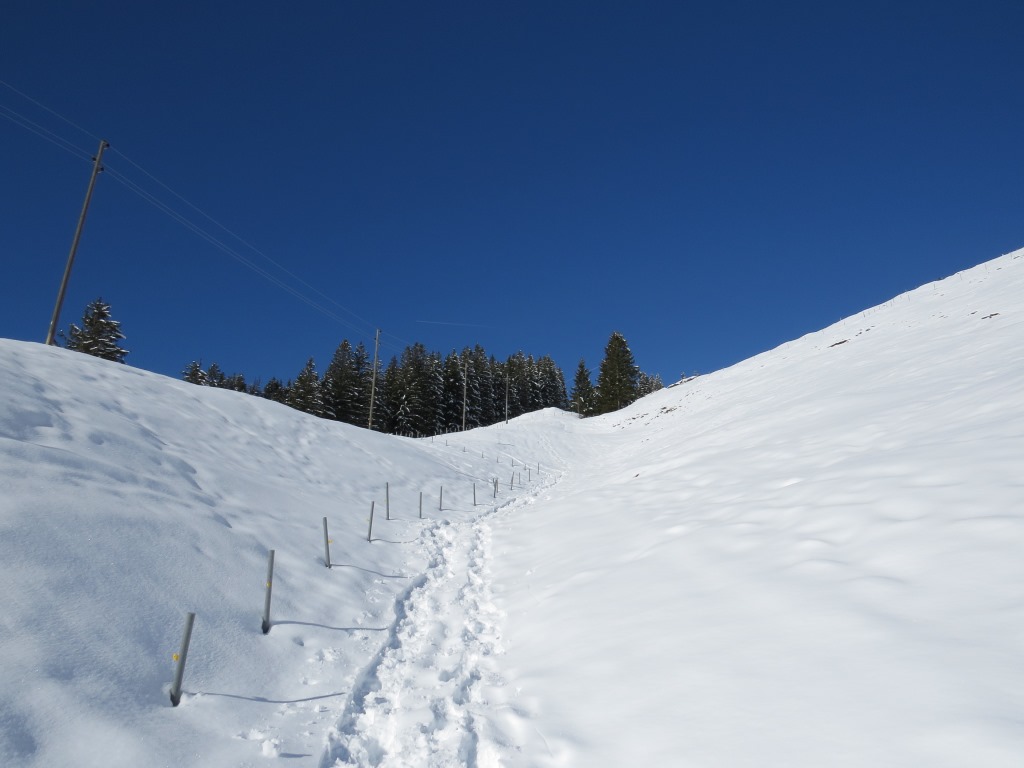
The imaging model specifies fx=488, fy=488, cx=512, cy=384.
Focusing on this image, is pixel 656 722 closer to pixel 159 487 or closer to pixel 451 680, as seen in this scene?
pixel 451 680

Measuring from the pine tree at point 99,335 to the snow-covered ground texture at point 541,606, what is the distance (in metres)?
32.6

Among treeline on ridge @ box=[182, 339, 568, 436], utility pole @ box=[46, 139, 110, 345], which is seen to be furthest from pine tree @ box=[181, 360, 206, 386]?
utility pole @ box=[46, 139, 110, 345]

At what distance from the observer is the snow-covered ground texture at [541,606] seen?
407 centimetres

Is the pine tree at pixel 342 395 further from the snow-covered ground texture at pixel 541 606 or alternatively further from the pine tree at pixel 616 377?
the snow-covered ground texture at pixel 541 606

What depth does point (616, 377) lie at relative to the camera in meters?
66.1

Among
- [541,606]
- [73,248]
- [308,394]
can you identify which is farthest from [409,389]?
[541,606]

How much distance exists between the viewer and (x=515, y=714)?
543cm

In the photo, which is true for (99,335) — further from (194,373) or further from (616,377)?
(616,377)

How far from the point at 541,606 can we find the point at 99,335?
155 ft

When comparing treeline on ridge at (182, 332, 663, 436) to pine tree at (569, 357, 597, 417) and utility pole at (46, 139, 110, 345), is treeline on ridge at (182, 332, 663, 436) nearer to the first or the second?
pine tree at (569, 357, 597, 417)

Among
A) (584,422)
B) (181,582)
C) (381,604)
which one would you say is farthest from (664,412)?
(181,582)

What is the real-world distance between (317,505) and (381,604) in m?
5.77

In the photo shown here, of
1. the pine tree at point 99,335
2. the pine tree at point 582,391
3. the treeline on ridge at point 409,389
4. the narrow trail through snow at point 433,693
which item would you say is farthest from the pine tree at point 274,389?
the narrow trail through snow at point 433,693

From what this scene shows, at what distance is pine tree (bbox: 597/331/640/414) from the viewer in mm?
65312
